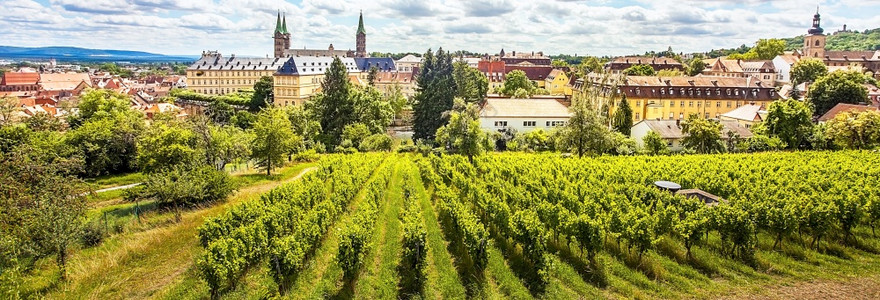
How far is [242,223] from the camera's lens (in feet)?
69.8

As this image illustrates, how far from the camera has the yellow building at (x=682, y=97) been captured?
6644cm

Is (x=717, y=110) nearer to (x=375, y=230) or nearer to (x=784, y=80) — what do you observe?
(x=784, y=80)

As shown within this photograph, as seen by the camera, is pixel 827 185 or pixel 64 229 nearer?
pixel 64 229

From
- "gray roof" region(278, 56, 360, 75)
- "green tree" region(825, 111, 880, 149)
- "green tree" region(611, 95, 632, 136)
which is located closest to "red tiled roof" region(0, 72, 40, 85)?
"gray roof" region(278, 56, 360, 75)

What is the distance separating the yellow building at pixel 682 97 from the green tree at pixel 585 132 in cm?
2340

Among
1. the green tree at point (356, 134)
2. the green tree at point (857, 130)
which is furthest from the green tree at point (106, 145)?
the green tree at point (857, 130)

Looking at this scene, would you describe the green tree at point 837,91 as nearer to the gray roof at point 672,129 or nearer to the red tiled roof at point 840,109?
the red tiled roof at point 840,109

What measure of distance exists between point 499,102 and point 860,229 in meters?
40.8

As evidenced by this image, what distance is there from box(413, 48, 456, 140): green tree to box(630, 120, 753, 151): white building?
2024cm

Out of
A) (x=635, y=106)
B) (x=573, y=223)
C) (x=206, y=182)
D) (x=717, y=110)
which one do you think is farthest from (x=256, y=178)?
(x=717, y=110)

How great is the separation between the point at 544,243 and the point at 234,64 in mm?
114259

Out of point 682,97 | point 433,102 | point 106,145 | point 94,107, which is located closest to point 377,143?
point 433,102

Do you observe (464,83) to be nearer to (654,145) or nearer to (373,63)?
(654,145)

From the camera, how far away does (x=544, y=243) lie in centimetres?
1938
